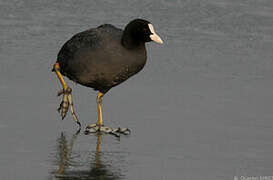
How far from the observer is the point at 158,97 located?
829cm

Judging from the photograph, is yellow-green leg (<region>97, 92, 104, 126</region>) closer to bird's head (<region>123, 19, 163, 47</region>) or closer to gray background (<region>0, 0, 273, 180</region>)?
gray background (<region>0, 0, 273, 180</region>)

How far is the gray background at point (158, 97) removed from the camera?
6160mm

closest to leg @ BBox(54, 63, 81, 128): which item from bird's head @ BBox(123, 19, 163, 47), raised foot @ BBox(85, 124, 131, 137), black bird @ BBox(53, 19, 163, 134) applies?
black bird @ BBox(53, 19, 163, 134)

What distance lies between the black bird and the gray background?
0.33m

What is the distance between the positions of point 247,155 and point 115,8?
6.50 m

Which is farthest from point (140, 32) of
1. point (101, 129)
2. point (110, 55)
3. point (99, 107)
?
point (101, 129)

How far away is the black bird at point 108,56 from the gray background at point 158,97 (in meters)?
0.33

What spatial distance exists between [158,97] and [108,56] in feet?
3.66

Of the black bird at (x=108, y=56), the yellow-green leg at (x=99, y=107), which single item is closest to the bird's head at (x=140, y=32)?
the black bird at (x=108, y=56)

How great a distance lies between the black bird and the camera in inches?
292

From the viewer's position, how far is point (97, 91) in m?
8.57

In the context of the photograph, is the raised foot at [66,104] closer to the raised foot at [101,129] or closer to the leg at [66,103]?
the leg at [66,103]

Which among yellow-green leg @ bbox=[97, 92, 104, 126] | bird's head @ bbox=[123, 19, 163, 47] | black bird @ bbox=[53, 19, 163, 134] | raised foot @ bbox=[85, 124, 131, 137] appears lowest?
raised foot @ bbox=[85, 124, 131, 137]

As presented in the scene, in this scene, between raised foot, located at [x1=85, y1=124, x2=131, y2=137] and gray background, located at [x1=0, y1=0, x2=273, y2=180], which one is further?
raised foot, located at [x1=85, y1=124, x2=131, y2=137]
